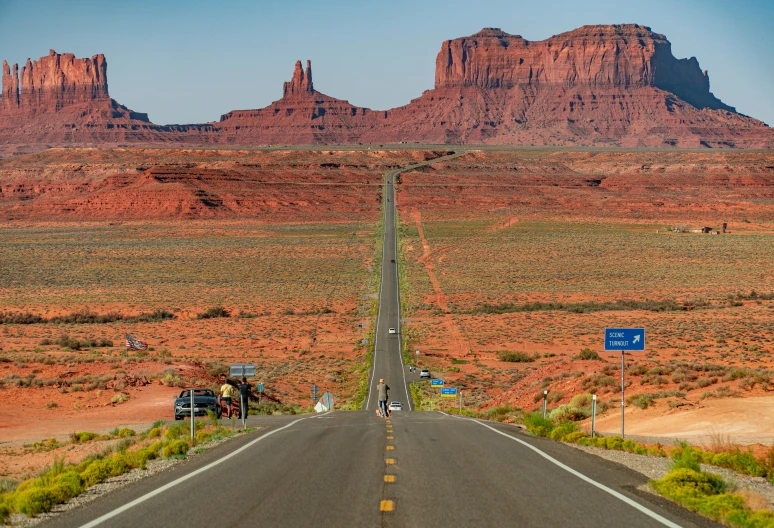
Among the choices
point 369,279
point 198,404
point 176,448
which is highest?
point 176,448

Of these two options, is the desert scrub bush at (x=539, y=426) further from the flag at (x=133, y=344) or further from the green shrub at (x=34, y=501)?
the flag at (x=133, y=344)

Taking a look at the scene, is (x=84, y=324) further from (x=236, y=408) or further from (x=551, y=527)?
(x=551, y=527)

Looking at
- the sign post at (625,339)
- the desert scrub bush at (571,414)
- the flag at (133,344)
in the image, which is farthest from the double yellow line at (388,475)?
the flag at (133,344)

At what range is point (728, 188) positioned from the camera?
15388cm

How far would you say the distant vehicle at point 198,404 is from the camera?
25.9 meters

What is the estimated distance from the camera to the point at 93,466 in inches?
497

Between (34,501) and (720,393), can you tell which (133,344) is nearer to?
(720,393)

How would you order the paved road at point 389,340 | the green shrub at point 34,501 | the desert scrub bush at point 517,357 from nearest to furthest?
the green shrub at point 34,501 → the paved road at point 389,340 → the desert scrub bush at point 517,357

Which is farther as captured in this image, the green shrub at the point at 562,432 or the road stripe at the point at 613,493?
the green shrub at the point at 562,432

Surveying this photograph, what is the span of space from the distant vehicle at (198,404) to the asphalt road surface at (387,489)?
9.65m

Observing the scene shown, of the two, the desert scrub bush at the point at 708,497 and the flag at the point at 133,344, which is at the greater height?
the desert scrub bush at the point at 708,497

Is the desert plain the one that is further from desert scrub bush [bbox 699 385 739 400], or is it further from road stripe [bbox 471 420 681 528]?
road stripe [bbox 471 420 681 528]

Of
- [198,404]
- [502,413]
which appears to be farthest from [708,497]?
[198,404]

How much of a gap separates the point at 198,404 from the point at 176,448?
11.3 meters
